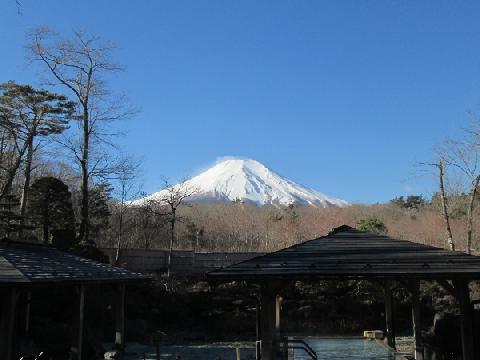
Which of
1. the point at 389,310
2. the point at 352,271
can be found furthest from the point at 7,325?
the point at 389,310

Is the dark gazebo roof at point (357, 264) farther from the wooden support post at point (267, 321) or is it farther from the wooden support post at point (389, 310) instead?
the wooden support post at point (389, 310)

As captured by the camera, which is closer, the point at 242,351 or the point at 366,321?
the point at 242,351

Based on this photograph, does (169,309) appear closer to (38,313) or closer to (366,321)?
(38,313)

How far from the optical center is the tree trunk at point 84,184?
21.9 metres

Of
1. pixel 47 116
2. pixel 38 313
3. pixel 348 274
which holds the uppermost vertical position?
pixel 47 116

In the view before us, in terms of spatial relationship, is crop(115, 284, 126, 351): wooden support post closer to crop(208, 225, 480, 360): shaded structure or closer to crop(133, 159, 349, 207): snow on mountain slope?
crop(208, 225, 480, 360): shaded structure

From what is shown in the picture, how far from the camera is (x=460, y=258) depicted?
948 cm

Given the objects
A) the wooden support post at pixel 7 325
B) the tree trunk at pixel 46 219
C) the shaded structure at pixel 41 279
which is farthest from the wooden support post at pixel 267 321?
the tree trunk at pixel 46 219

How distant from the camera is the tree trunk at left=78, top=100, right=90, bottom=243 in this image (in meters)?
21.9

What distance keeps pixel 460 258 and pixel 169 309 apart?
15794 mm

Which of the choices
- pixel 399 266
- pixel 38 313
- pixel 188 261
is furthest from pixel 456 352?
pixel 188 261

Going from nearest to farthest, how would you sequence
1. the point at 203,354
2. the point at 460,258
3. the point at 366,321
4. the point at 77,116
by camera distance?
the point at 460,258 → the point at 203,354 → the point at 366,321 → the point at 77,116

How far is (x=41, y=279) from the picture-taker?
387 inches

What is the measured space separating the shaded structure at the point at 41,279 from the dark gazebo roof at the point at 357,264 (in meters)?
3.61
